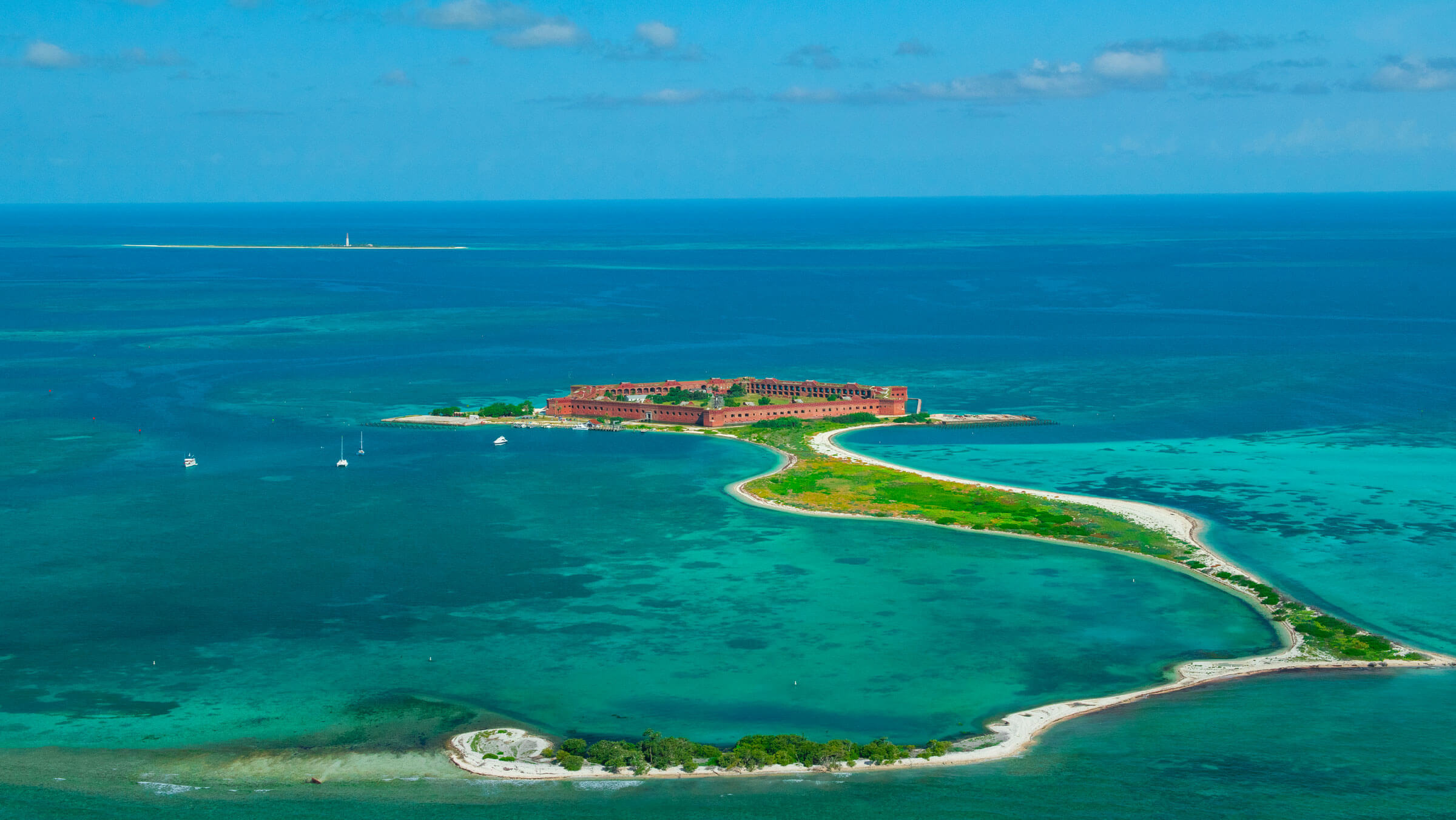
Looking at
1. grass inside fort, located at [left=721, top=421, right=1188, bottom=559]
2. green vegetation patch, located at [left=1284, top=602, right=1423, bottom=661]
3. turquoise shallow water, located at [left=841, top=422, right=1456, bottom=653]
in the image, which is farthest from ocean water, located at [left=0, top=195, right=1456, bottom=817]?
grass inside fort, located at [left=721, top=421, right=1188, bottom=559]

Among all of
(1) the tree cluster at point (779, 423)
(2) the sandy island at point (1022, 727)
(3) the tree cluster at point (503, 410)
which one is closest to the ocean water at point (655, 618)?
(2) the sandy island at point (1022, 727)

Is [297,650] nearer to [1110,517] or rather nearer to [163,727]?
[163,727]

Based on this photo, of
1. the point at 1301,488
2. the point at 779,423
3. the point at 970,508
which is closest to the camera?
the point at 970,508

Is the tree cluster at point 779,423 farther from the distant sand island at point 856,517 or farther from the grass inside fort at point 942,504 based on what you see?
the grass inside fort at point 942,504

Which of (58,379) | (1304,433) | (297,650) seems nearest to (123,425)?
(58,379)

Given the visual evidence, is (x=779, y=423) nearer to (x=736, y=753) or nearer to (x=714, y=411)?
(x=714, y=411)

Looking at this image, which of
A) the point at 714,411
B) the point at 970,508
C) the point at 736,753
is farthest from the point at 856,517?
the point at 736,753
